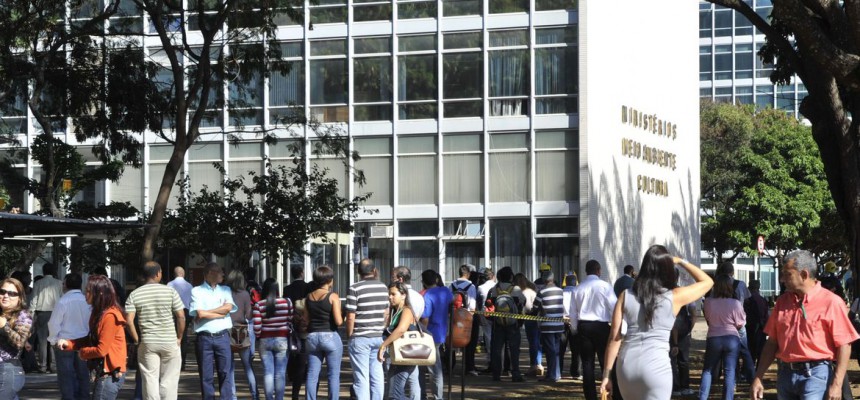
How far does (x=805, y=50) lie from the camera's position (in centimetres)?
1505

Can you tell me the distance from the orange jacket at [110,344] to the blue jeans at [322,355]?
6.51 feet

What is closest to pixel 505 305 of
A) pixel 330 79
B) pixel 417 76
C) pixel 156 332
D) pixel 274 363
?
pixel 274 363

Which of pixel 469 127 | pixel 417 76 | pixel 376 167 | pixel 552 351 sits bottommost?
pixel 552 351

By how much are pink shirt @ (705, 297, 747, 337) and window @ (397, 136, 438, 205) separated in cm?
2419

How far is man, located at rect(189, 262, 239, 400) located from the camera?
47.5 ft

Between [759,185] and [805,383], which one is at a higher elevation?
[759,185]

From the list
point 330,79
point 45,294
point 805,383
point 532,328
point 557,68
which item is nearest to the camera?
point 805,383

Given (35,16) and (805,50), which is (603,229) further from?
(805,50)

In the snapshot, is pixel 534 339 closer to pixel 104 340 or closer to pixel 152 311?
pixel 152 311

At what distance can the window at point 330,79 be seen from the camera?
39344 mm

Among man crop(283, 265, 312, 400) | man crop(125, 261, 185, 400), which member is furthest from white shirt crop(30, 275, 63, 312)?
man crop(125, 261, 185, 400)

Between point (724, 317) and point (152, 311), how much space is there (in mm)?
6076

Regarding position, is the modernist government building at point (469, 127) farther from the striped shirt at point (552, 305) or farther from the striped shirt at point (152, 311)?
the striped shirt at point (152, 311)

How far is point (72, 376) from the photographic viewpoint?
14414 mm
